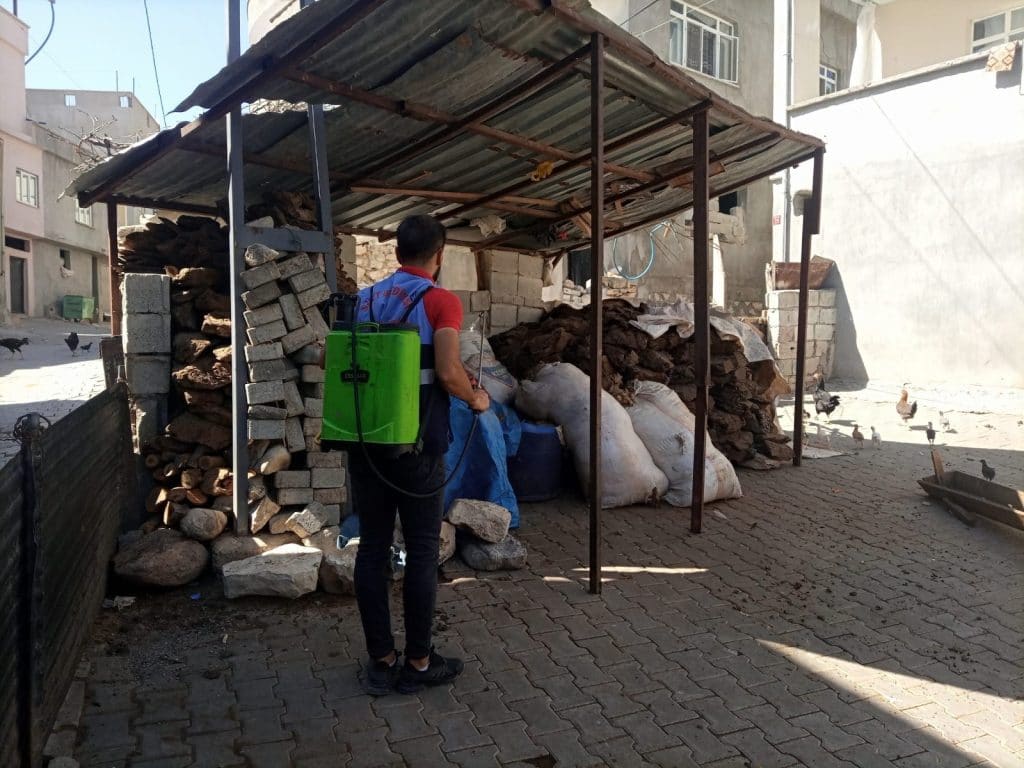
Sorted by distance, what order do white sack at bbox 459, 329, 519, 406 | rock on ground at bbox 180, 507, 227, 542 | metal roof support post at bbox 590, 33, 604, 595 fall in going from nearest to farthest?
1. metal roof support post at bbox 590, 33, 604, 595
2. rock on ground at bbox 180, 507, 227, 542
3. white sack at bbox 459, 329, 519, 406

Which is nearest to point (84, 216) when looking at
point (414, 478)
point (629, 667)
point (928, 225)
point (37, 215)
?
point (37, 215)

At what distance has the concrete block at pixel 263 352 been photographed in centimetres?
408

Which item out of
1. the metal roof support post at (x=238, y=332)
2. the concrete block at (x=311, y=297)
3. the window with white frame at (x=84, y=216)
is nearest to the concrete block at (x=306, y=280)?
the concrete block at (x=311, y=297)

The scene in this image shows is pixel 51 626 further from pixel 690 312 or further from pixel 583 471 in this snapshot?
pixel 690 312

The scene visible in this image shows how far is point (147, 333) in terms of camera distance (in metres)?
4.27

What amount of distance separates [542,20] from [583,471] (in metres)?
3.16

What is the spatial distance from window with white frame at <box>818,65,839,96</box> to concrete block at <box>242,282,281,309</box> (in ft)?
59.1

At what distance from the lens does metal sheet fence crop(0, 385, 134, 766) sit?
2.00 m

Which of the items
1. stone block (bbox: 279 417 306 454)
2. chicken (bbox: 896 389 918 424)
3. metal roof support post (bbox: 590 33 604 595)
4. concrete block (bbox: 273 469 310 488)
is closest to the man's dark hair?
metal roof support post (bbox: 590 33 604 595)

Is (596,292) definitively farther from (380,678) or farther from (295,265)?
(380,678)

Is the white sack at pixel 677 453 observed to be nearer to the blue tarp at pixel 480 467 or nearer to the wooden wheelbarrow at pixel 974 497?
the blue tarp at pixel 480 467

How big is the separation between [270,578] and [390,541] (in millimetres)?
1177

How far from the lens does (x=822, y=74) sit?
60.0ft

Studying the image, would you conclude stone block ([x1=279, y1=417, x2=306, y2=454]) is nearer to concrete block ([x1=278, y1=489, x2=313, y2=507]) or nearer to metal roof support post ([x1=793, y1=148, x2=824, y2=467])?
concrete block ([x1=278, y1=489, x2=313, y2=507])
